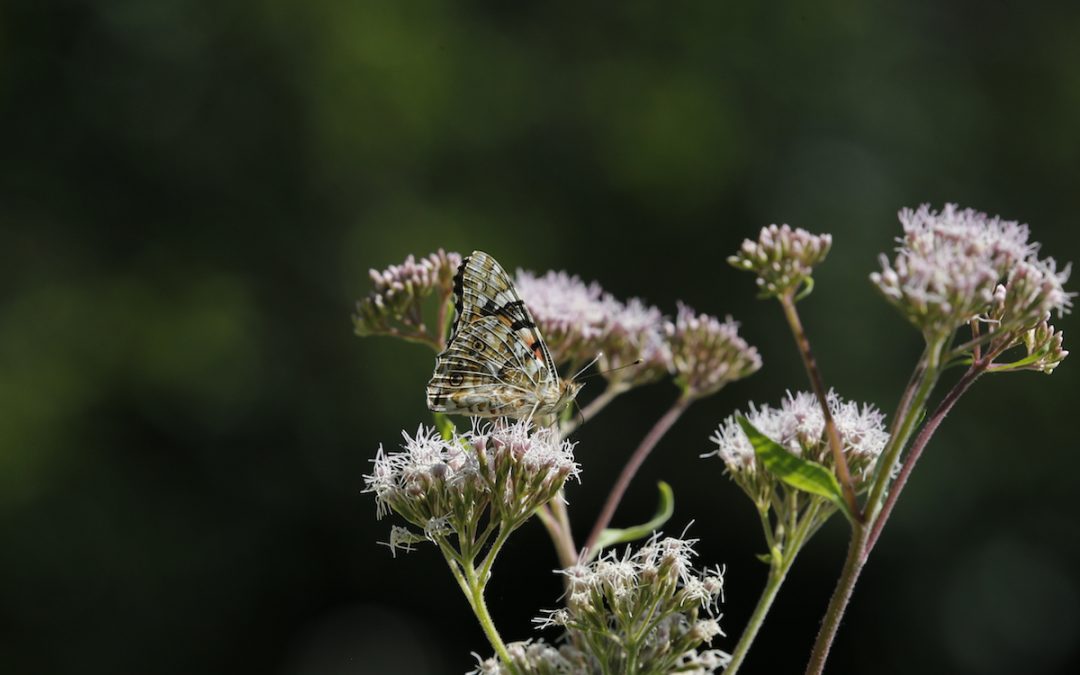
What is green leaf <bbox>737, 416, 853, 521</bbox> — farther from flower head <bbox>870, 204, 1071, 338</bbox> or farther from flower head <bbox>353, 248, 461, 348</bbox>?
flower head <bbox>353, 248, 461, 348</bbox>

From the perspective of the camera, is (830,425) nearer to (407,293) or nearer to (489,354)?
(489,354)

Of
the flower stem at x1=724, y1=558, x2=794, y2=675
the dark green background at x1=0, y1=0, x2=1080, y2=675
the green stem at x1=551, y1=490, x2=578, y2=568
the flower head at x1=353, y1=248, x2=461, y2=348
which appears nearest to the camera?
the flower stem at x1=724, y1=558, x2=794, y2=675

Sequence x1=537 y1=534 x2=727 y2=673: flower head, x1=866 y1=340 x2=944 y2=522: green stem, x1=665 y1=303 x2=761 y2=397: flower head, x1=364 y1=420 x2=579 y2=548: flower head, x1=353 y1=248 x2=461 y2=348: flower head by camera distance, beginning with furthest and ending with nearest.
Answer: x1=665 y1=303 x2=761 y2=397: flower head → x1=353 y1=248 x2=461 y2=348: flower head → x1=364 y1=420 x2=579 y2=548: flower head → x1=537 y1=534 x2=727 y2=673: flower head → x1=866 y1=340 x2=944 y2=522: green stem

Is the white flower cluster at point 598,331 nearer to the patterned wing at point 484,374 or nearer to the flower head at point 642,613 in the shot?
the patterned wing at point 484,374

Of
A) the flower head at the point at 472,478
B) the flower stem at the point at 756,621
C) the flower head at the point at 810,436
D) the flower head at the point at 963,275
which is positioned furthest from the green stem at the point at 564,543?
the flower head at the point at 963,275

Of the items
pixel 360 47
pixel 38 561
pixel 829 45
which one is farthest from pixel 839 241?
pixel 38 561

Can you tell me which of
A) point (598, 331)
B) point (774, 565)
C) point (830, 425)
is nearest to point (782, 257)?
point (830, 425)

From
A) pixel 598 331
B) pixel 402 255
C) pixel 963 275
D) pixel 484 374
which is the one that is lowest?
pixel 963 275

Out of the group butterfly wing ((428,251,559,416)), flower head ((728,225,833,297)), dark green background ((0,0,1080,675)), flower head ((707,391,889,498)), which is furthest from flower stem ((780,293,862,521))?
dark green background ((0,0,1080,675))
